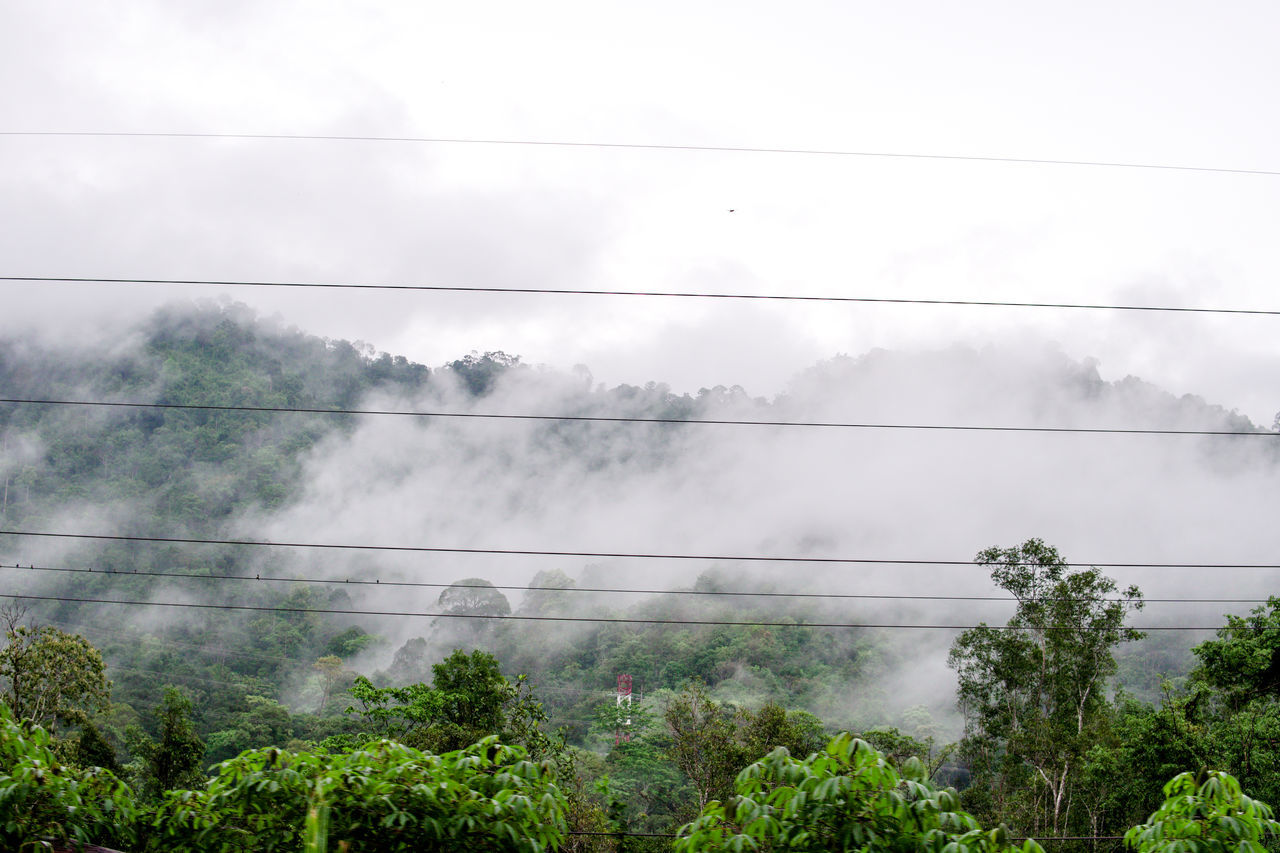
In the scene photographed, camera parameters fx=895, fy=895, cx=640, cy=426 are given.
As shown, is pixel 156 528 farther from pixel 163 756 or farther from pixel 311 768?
pixel 311 768

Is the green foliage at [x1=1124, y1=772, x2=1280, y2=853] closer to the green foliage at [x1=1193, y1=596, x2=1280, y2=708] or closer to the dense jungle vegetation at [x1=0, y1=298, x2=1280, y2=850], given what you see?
the dense jungle vegetation at [x1=0, y1=298, x2=1280, y2=850]

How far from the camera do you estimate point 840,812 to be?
3.33 metres

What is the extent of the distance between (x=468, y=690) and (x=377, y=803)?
17.8 m

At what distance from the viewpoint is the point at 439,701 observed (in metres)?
20.0

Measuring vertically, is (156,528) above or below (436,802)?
above

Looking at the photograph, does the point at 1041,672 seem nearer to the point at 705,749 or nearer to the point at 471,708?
the point at 705,749

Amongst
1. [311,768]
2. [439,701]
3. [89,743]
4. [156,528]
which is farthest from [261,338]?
[311,768]

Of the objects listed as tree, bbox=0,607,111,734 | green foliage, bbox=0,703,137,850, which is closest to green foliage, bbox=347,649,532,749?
tree, bbox=0,607,111,734

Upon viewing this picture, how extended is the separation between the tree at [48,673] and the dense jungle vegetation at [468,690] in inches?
3.7

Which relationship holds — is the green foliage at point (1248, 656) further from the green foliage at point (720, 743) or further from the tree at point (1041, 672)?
the green foliage at point (720, 743)

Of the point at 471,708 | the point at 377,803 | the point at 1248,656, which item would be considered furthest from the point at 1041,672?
the point at 377,803

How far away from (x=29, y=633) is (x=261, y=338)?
8030 centimetres

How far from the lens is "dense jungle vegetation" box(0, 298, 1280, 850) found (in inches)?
133

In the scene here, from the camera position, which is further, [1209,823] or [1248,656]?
[1248,656]
